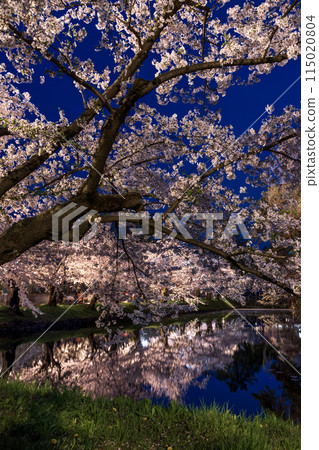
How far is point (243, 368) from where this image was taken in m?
18.4

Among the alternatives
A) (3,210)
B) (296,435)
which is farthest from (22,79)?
(296,435)

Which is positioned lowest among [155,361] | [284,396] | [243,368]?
[243,368]

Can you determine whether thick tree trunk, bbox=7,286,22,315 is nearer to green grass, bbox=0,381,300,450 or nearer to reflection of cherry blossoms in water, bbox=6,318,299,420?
reflection of cherry blossoms in water, bbox=6,318,299,420

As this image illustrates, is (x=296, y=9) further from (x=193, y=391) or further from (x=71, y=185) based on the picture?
(x=193, y=391)

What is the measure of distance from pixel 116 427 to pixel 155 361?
1283 cm

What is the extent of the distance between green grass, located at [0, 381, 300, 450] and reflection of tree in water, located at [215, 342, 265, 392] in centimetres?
795

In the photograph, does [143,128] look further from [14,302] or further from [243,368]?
[14,302]

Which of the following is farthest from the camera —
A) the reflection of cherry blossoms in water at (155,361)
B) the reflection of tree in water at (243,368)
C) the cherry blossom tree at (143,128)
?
the reflection of tree in water at (243,368)

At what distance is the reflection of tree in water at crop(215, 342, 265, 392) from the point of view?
53.3 feet

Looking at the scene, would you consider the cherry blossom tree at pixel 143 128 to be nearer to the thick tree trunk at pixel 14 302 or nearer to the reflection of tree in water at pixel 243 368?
the reflection of tree in water at pixel 243 368

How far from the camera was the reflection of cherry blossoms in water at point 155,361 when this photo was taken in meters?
14.4

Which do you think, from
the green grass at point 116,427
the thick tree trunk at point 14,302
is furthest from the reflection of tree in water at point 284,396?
the thick tree trunk at point 14,302

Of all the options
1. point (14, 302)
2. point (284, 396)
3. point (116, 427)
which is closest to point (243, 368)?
point (284, 396)

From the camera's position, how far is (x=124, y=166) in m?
11.9
